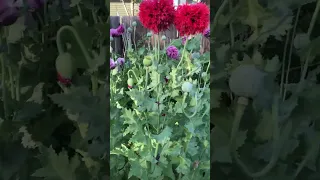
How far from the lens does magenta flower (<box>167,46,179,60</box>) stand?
1257mm

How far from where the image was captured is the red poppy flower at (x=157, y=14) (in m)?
1.11

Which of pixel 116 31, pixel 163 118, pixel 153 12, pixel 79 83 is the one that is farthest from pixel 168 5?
pixel 79 83

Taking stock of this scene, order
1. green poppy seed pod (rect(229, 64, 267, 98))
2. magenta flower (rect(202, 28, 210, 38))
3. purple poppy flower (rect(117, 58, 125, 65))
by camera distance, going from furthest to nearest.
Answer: purple poppy flower (rect(117, 58, 125, 65)) → magenta flower (rect(202, 28, 210, 38)) → green poppy seed pod (rect(229, 64, 267, 98))

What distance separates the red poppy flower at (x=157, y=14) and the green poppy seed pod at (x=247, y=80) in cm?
43

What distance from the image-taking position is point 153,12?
1123 millimetres

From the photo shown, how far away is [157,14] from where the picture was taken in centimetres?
112

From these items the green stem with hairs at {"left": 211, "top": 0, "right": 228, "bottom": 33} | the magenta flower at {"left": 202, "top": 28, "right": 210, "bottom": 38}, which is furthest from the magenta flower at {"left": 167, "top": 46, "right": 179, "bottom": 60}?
the green stem with hairs at {"left": 211, "top": 0, "right": 228, "bottom": 33}

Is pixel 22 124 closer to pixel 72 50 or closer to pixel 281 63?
pixel 72 50

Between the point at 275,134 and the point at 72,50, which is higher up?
the point at 72,50

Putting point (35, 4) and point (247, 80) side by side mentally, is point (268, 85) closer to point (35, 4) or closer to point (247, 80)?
point (247, 80)

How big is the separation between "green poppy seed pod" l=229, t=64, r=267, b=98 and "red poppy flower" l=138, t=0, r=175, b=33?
43 cm

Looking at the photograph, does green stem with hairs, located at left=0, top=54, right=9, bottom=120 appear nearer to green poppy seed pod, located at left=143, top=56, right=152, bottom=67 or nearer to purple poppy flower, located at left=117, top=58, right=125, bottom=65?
purple poppy flower, located at left=117, top=58, right=125, bottom=65

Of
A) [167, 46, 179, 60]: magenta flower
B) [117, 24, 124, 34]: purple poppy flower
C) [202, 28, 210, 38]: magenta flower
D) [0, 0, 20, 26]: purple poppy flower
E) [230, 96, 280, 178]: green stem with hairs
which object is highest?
[0, 0, 20, 26]: purple poppy flower

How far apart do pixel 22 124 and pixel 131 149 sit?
1.64 ft
